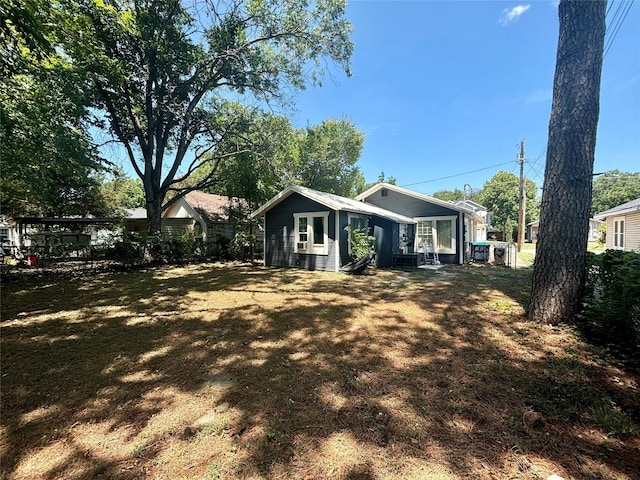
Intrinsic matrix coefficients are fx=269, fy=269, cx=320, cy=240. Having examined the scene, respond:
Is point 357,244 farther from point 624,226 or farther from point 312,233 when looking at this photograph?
point 624,226

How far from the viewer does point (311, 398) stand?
8.45 ft

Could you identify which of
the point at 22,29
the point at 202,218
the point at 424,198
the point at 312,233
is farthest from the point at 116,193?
the point at 424,198

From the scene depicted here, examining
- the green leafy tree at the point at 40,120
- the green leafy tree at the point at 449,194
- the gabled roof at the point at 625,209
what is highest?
the green leafy tree at the point at 449,194

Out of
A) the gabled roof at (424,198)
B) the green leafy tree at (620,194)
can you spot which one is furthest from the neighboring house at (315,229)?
the green leafy tree at (620,194)

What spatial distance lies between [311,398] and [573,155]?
516cm

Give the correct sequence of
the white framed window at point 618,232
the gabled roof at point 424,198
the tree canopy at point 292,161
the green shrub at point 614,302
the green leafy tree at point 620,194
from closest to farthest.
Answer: the green shrub at point 614,302
the gabled roof at point 424,198
the white framed window at point 618,232
the tree canopy at point 292,161
the green leafy tree at point 620,194

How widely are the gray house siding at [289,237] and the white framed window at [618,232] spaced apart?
15614 mm

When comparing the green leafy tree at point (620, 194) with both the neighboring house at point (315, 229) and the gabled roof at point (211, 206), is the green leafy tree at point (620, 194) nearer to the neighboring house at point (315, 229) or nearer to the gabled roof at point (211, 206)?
the neighboring house at point (315, 229)

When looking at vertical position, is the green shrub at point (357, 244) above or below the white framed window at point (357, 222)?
below

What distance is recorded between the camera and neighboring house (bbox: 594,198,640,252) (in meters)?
12.3

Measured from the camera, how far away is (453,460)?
184 cm

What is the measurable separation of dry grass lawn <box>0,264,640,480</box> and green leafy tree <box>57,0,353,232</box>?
395 inches

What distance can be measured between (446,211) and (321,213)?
7071mm

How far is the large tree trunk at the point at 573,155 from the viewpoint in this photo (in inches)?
161
